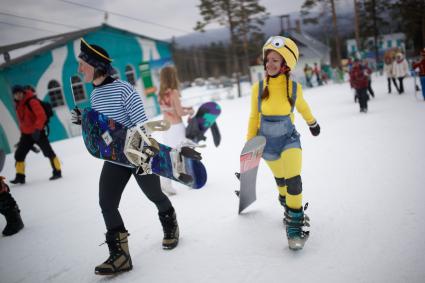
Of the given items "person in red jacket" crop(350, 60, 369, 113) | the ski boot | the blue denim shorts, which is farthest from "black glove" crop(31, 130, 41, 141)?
"person in red jacket" crop(350, 60, 369, 113)

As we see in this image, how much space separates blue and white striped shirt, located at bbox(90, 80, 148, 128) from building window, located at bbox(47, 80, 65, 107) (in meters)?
15.7

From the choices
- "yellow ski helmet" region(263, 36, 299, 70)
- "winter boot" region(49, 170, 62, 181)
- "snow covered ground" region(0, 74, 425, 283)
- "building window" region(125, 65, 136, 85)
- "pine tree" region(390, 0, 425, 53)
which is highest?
"pine tree" region(390, 0, 425, 53)

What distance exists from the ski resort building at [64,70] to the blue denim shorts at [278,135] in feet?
43.5

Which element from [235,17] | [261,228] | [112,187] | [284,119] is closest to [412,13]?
[235,17]

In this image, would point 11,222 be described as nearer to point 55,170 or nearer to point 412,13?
point 55,170

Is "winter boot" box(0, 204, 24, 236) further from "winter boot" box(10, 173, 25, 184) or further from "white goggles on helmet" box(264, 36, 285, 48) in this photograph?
"white goggles on helmet" box(264, 36, 285, 48)

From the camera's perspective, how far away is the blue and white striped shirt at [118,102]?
7.79ft

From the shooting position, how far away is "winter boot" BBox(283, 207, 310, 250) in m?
2.43

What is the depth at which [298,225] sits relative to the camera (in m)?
2.50

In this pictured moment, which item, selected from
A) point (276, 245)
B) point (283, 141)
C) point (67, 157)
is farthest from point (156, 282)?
point (67, 157)

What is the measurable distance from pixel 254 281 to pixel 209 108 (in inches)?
131

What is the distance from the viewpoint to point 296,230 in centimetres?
249

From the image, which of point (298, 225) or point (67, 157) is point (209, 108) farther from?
point (67, 157)

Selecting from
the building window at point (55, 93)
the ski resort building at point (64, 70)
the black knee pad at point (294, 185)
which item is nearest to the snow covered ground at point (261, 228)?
the black knee pad at point (294, 185)
